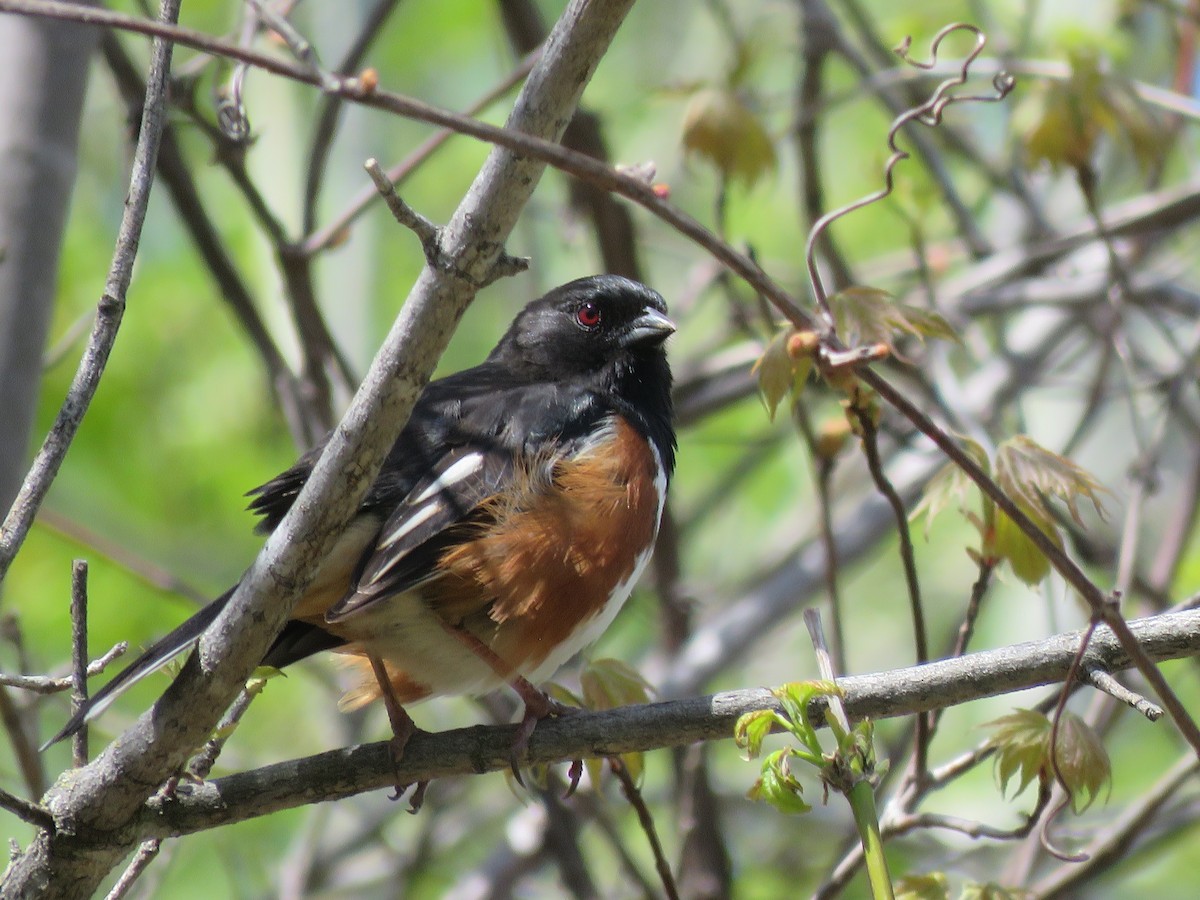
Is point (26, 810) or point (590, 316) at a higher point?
point (590, 316)

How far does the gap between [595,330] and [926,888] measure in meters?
1.76

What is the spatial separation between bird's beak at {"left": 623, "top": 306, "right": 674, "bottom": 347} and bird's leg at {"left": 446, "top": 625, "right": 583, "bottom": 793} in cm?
100

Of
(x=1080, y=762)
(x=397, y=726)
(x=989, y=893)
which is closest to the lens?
(x=1080, y=762)

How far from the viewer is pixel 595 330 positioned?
3.48 metres

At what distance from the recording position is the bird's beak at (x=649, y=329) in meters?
3.35

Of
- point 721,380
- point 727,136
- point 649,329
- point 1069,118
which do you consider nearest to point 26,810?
point 649,329

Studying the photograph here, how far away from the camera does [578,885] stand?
11.7ft

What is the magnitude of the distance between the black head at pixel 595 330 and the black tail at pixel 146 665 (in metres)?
1.36

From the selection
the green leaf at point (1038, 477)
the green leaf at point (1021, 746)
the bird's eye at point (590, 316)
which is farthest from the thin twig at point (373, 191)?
the green leaf at point (1021, 746)

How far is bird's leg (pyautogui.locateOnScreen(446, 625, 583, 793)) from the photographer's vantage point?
2.33m

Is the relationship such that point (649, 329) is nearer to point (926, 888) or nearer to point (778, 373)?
point (778, 373)

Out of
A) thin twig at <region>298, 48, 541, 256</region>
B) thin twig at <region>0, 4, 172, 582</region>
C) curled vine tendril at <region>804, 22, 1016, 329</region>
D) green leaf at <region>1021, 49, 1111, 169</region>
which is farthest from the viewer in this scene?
thin twig at <region>298, 48, 541, 256</region>

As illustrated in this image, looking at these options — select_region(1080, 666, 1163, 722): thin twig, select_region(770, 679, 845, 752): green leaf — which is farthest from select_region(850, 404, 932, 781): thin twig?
select_region(770, 679, 845, 752): green leaf

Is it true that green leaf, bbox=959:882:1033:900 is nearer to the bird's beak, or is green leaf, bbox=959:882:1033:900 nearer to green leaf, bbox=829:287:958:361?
green leaf, bbox=829:287:958:361
